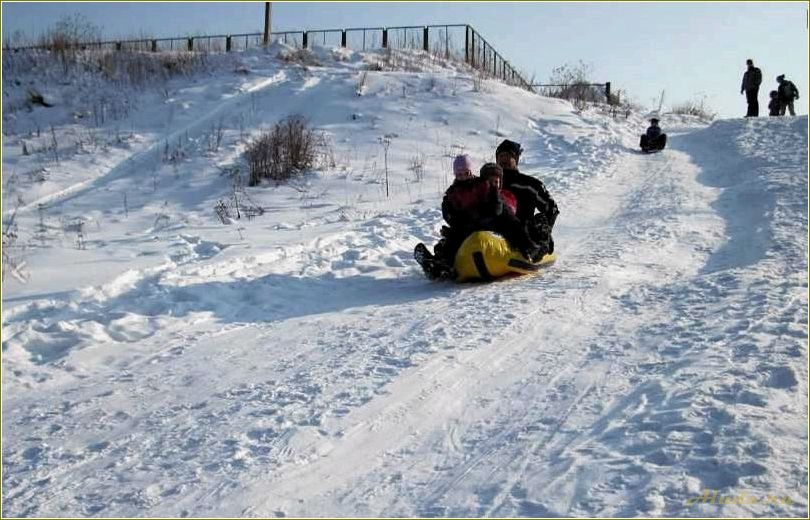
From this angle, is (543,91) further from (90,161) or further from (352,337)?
(352,337)

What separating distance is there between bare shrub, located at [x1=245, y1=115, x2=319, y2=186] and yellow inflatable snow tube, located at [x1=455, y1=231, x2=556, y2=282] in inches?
226

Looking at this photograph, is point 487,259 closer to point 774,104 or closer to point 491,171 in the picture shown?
point 491,171

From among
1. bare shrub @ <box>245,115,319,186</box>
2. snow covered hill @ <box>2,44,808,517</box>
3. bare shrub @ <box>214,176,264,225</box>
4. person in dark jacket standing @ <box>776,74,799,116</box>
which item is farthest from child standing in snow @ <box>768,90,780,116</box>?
bare shrub @ <box>214,176,264,225</box>

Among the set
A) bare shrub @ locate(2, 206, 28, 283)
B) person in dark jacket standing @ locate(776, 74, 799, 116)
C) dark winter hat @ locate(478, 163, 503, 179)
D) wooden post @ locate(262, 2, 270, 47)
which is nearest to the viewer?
bare shrub @ locate(2, 206, 28, 283)

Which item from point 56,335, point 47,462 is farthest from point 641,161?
point 47,462

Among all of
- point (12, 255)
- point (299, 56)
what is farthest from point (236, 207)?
point (299, 56)

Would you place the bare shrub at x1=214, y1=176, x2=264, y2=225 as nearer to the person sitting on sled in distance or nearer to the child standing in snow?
the person sitting on sled in distance

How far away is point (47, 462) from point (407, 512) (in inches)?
67.7

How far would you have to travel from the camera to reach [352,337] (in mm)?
4664

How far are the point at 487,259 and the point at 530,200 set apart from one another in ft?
4.06

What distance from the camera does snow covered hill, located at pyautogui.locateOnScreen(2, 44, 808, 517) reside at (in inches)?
106

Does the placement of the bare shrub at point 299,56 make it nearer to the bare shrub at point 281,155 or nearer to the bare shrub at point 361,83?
the bare shrub at point 361,83

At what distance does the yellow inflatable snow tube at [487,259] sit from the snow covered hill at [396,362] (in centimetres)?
19

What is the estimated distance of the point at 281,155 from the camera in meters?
11.3
